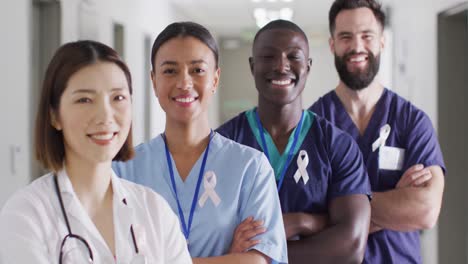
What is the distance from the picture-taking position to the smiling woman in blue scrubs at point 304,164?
171 centimetres

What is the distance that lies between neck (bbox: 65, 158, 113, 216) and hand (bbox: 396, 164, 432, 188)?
3.85 feet

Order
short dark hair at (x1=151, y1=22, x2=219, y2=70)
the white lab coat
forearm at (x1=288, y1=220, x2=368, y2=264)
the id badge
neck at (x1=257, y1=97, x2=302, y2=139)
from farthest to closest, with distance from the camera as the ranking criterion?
the id badge → neck at (x1=257, y1=97, x2=302, y2=139) → forearm at (x1=288, y1=220, x2=368, y2=264) → short dark hair at (x1=151, y1=22, x2=219, y2=70) → the white lab coat

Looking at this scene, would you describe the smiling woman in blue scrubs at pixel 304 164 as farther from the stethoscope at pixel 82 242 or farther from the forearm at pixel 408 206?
the stethoscope at pixel 82 242

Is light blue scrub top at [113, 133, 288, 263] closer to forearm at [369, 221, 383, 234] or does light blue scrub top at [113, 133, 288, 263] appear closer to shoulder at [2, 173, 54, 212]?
shoulder at [2, 173, 54, 212]

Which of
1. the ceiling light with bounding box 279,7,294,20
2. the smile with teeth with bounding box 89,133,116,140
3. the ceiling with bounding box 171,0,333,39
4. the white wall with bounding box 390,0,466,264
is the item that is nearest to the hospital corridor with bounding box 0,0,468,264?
the smile with teeth with bounding box 89,133,116,140

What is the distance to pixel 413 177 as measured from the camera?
209cm

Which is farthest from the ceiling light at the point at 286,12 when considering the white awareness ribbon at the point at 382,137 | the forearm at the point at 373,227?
the forearm at the point at 373,227

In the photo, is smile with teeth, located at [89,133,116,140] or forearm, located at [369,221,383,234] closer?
smile with teeth, located at [89,133,116,140]

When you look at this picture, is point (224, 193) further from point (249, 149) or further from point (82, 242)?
point (82, 242)

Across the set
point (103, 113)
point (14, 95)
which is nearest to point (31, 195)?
point (103, 113)

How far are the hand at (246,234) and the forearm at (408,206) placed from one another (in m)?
0.61

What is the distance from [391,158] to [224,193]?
31.4 inches

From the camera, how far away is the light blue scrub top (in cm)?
150

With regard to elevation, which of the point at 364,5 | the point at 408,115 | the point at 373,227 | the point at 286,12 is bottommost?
the point at 373,227
